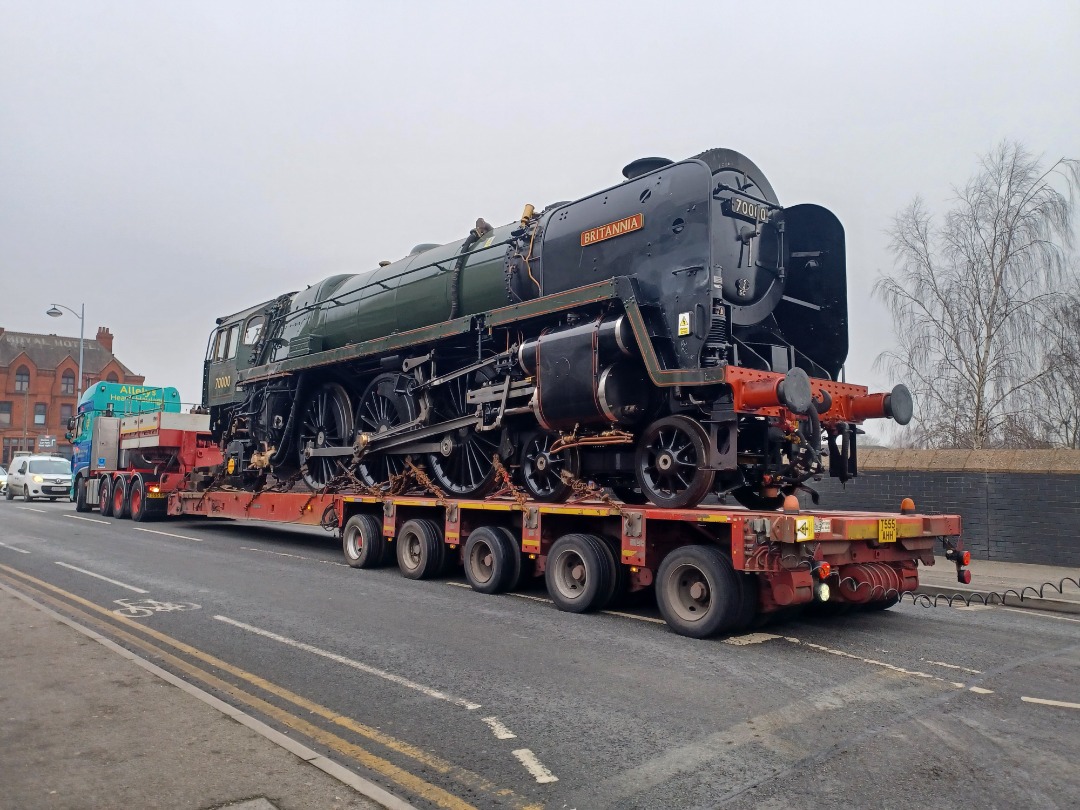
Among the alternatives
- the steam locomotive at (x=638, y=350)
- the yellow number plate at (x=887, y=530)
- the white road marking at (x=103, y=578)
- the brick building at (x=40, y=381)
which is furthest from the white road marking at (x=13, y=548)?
the brick building at (x=40, y=381)

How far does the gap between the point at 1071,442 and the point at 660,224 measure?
1473 centimetres

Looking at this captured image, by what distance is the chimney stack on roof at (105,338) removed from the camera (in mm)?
64537

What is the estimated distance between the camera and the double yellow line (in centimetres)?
380

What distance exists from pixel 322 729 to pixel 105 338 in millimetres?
69098

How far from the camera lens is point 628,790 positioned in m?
3.79

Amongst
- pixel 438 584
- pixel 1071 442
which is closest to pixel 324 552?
pixel 438 584

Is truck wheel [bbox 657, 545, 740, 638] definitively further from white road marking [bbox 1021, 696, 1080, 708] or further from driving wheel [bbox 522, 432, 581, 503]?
white road marking [bbox 1021, 696, 1080, 708]

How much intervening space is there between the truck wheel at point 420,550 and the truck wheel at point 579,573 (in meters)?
2.26

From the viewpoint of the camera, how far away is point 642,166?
896cm

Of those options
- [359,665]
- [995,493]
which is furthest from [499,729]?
[995,493]

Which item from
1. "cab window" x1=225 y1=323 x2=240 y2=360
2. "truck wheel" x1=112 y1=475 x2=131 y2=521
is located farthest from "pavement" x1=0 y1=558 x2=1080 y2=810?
"truck wheel" x1=112 y1=475 x2=131 y2=521

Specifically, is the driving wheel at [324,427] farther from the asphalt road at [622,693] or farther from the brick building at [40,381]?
the brick building at [40,381]

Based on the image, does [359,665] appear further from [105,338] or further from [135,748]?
[105,338]

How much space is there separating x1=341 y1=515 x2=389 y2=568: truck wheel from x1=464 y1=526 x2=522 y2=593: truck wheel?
2165 mm
